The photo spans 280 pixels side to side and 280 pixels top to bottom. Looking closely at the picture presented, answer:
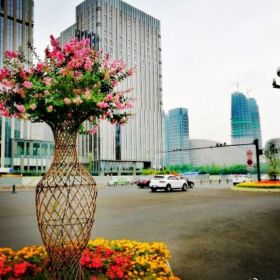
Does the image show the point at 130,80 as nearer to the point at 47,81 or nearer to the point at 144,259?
the point at 144,259

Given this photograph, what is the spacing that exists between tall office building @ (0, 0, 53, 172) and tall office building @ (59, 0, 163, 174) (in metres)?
22.5

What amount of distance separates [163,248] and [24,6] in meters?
108

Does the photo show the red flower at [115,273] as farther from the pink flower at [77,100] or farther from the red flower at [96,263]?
the pink flower at [77,100]

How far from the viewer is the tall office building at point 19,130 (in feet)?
231

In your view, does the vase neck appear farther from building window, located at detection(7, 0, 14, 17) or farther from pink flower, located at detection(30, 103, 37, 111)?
building window, located at detection(7, 0, 14, 17)

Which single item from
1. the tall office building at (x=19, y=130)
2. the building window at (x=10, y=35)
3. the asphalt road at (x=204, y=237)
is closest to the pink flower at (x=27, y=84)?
the asphalt road at (x=204, y=237)

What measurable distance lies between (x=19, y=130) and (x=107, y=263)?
293 ft

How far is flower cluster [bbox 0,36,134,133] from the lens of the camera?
3.67m

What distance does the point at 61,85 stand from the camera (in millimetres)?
3678

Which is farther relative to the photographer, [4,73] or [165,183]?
[165,183]

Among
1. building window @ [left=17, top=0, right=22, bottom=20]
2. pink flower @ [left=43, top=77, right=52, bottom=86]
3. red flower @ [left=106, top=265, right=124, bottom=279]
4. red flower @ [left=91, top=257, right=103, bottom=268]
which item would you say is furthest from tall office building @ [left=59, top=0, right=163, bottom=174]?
pink flower @ [left=43, top=77, right=52, bottom=86]

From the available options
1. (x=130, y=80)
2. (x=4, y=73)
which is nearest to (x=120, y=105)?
(x=4, y=73)

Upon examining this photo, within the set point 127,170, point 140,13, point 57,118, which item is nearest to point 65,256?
point 57,118

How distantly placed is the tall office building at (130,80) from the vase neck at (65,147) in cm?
9513
